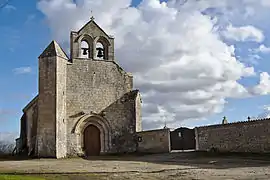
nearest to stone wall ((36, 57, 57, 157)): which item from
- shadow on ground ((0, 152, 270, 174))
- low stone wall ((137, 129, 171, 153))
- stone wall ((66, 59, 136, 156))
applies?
stone wall ((66, 59, 136, 156))

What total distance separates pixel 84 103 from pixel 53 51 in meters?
4.32

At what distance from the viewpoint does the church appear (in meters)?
26.3

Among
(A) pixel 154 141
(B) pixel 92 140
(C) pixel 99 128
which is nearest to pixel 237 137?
(A) pixel 154 141

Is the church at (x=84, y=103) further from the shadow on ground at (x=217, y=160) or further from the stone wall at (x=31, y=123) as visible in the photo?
the shadow on ground at (x=217, y=160)

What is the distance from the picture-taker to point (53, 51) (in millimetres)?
26891

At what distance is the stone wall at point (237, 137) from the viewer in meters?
20.0

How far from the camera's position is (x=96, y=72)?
29375 mm

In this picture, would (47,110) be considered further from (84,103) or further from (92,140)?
(92,140)

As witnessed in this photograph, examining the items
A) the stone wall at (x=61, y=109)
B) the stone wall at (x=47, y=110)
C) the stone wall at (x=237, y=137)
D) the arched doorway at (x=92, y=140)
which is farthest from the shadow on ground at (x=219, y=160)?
the stone wall at (x=47, y=110)

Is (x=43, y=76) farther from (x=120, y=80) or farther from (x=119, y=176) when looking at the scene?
(x=119, y=176)

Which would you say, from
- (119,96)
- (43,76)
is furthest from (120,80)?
(43,76)

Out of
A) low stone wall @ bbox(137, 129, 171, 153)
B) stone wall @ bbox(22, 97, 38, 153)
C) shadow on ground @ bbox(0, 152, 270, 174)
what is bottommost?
shadow on ground @ bbox(0, 152, 270, 174)

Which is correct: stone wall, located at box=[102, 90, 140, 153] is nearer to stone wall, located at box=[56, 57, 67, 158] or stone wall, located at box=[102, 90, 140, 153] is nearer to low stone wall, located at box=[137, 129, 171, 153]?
low stone wall, located at box=[137, 129, 171, 153]

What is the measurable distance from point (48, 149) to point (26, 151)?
473cm
